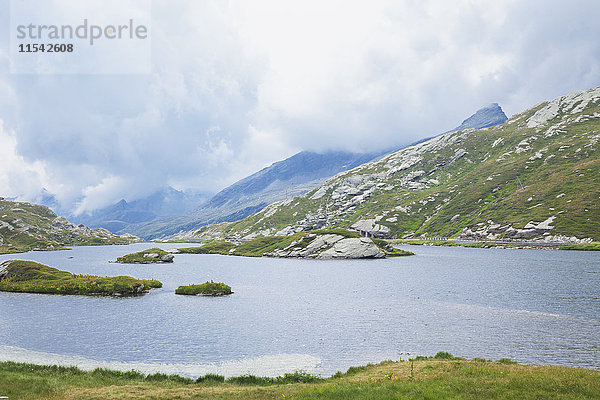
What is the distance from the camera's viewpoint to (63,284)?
3396 inches

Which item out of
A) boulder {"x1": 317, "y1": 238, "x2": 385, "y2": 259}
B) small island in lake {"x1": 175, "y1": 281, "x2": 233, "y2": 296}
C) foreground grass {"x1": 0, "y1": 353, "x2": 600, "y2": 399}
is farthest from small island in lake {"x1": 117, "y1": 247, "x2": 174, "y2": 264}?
foreground grass {"x1": 0, "y1": 353, "x2": 600, "y2": 399}

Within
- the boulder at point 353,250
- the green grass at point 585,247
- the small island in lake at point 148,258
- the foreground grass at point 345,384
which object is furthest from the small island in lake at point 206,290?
the green grass at point 585,247

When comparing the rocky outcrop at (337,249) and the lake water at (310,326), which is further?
the rocky outcrop at (337,249)

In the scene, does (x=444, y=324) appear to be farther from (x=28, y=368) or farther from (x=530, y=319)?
(x=28, y=368)

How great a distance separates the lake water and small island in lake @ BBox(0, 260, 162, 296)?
435 cm

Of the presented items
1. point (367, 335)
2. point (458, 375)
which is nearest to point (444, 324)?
point (367, 335)

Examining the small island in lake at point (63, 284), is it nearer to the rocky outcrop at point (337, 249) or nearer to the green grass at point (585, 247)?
the rocky outcrop at point (337, 249)

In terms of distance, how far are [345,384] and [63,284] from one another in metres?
85.5

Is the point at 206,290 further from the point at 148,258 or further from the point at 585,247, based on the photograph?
the point at 585,247

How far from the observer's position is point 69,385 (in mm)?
29438

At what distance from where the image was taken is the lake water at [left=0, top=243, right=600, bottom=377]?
40844mm

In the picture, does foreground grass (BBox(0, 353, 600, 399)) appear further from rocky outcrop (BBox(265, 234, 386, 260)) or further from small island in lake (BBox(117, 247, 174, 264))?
small island in lake (BBox(117, 247, 174, 264))

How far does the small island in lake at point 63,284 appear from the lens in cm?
8381

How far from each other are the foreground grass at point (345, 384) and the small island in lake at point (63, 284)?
5010 cm
